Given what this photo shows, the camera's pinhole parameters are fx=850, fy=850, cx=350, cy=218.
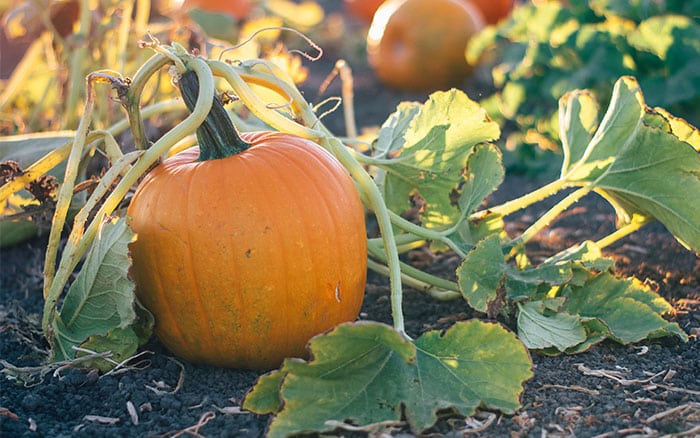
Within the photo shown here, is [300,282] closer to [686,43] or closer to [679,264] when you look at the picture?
[679,264]

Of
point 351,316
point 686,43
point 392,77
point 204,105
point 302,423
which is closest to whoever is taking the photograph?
point 302,423

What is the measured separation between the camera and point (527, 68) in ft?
15.3

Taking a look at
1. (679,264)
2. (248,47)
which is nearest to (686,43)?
(679,264)

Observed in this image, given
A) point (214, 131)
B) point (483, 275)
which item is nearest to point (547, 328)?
point (483, 275)

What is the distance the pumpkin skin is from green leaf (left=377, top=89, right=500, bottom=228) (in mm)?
334

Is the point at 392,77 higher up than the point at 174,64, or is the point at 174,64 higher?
the point at 174,64

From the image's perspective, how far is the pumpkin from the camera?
203 cm

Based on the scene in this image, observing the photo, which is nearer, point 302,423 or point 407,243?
point 302,423

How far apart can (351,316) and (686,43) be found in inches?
101

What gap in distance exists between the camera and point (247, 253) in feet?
6.63

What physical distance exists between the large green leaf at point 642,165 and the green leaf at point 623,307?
0.24m

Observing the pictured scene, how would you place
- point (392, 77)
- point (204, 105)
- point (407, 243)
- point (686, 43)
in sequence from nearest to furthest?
point (204, 105), point (407, 243), point (686, 43), point (392, 77)

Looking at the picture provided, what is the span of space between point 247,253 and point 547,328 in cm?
81

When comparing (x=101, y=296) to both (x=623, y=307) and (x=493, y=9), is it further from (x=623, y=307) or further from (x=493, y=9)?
(x=493, y=9)
